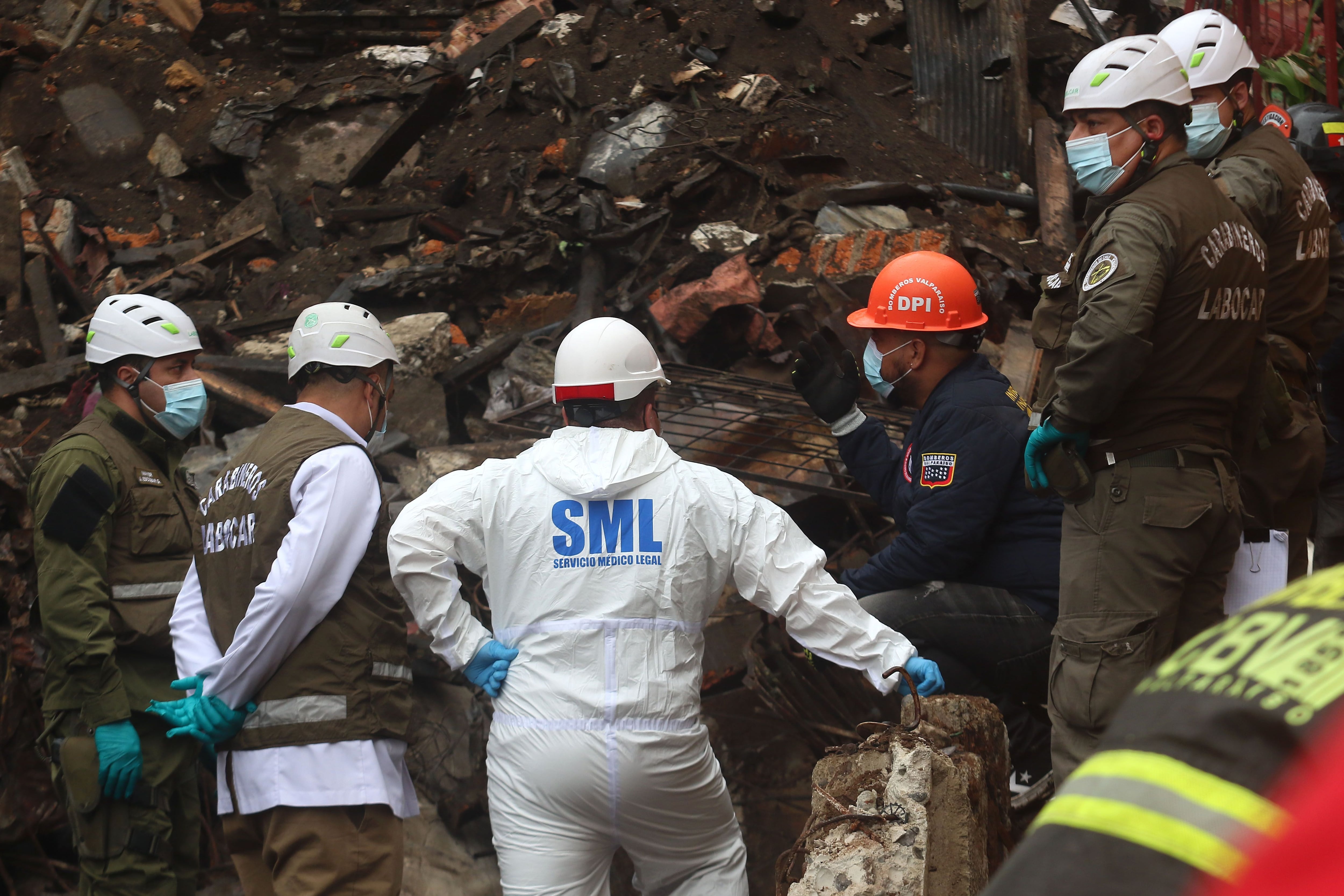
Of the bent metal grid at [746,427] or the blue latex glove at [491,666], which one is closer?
the blue latex glove at [491,666]

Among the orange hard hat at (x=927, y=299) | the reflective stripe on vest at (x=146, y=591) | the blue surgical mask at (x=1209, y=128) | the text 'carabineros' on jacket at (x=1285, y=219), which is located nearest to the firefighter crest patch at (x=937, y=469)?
the orange hard hat at (x=927, y=299)

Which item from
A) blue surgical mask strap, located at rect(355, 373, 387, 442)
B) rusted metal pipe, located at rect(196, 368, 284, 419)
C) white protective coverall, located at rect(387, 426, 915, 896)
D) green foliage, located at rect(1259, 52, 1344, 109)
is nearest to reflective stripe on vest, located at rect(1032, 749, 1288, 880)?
white protective coverall, located at rect(387, 426, 915, 896)

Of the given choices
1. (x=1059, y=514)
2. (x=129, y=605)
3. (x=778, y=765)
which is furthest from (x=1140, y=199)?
(x=129, y=605)

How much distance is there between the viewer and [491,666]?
2873mm

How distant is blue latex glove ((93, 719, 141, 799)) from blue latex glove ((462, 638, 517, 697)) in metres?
1.24

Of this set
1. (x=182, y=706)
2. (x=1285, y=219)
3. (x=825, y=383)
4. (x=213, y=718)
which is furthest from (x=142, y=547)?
(x=1285, y=219)

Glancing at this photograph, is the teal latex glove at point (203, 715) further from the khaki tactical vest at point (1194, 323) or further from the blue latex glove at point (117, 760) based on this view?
the khaki tactical vest at point (1194, 323)

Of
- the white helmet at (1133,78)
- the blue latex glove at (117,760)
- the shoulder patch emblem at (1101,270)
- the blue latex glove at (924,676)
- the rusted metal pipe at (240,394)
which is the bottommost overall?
the blue latex glove at (117,760)

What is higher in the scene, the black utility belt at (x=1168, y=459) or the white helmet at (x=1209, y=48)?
the white helmet at (x=1209, y=48)

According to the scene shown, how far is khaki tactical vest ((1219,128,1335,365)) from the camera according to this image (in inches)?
136

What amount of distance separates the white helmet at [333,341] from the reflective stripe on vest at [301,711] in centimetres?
102

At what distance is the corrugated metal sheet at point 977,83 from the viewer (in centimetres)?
814

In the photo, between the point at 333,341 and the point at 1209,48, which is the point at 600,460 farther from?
the point at 1209,48

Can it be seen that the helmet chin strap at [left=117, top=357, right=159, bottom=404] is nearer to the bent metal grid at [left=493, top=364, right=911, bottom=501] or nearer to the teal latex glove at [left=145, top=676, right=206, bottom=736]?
the teal latex glove at [left=145, top=676, right=206, bottom=736]
